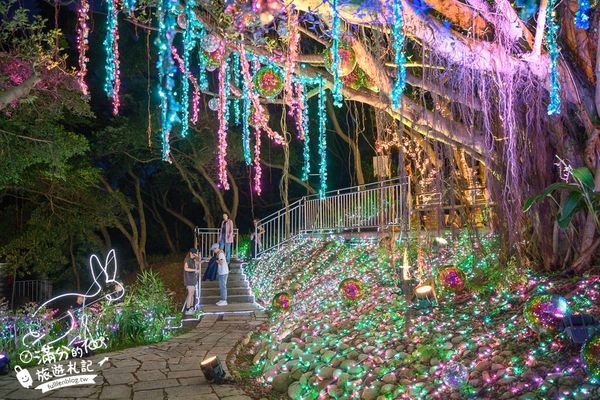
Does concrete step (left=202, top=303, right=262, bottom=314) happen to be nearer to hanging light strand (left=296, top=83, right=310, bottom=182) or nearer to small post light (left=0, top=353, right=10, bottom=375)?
small post light (left=0, top=353, right=10, bottom=375)

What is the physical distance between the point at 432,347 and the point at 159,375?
3.09 m

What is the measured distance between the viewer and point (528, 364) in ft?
12.2

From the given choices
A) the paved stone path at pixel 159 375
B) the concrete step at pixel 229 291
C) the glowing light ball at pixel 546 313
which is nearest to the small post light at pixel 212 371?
the paved stone path at pixel 159 375

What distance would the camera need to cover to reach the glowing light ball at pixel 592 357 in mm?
3162

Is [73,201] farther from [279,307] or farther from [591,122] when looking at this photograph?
[591,122]

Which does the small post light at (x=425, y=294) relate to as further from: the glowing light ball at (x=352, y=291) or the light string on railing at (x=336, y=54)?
the light string on railing at (x=336, y=54)

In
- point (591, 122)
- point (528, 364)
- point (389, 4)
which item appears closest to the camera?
point (528, 364)

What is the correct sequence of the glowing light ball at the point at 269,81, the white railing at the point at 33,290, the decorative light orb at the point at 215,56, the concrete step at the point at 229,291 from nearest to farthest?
the decorative light orb at the point at 215,56, the glowing light ball at the point at 269,81, the concrete step at the point at 229,291, the white railing at the point at 33,290

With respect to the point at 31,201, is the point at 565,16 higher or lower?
higher

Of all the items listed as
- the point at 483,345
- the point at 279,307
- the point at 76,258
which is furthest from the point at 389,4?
the point at 76,258

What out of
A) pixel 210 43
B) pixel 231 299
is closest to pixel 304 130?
pixel 210 43

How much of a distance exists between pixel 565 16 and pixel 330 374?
4.53 m

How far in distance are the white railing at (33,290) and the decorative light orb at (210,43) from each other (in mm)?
15218

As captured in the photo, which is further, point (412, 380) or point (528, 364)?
point (412, 380)
